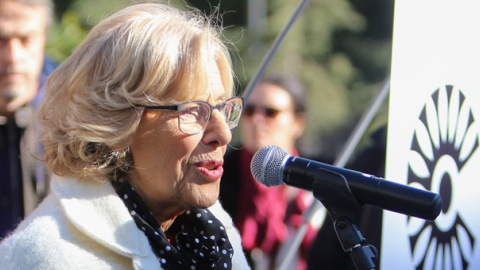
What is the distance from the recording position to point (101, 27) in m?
1.87

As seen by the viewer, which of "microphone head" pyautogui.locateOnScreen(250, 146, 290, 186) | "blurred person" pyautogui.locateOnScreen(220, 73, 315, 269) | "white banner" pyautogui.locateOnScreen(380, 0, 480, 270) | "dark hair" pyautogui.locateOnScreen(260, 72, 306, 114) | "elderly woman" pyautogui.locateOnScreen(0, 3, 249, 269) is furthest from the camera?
"dark hair" pyautogui.locateOnScreen(260, 72, 306, 114)

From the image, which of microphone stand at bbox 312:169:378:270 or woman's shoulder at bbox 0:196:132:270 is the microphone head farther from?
woman's shoulder at bbox 0:196:132:270

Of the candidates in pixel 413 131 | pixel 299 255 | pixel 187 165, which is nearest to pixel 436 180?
pixel 413 131

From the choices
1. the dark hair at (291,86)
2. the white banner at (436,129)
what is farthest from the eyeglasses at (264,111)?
the white banner at (436,129)

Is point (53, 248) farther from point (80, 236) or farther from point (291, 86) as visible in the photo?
point (291, 86)

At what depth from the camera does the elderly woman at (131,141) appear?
5.80ft

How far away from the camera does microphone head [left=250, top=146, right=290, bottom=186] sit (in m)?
1.66

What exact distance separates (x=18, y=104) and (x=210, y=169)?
3.99ft

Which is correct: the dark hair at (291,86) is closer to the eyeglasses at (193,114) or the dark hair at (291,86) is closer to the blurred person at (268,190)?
the blurred person at (268,190)

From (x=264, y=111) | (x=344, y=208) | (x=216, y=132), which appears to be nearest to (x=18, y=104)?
(x=216, y=132)

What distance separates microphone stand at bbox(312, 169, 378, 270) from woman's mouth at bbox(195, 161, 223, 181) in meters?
0.32

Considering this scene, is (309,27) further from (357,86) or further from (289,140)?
(289,140)

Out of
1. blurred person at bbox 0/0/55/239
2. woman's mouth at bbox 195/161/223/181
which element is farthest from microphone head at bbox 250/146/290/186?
blurred person at bbox 0/0/55/239

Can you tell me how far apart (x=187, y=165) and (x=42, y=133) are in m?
0.41
